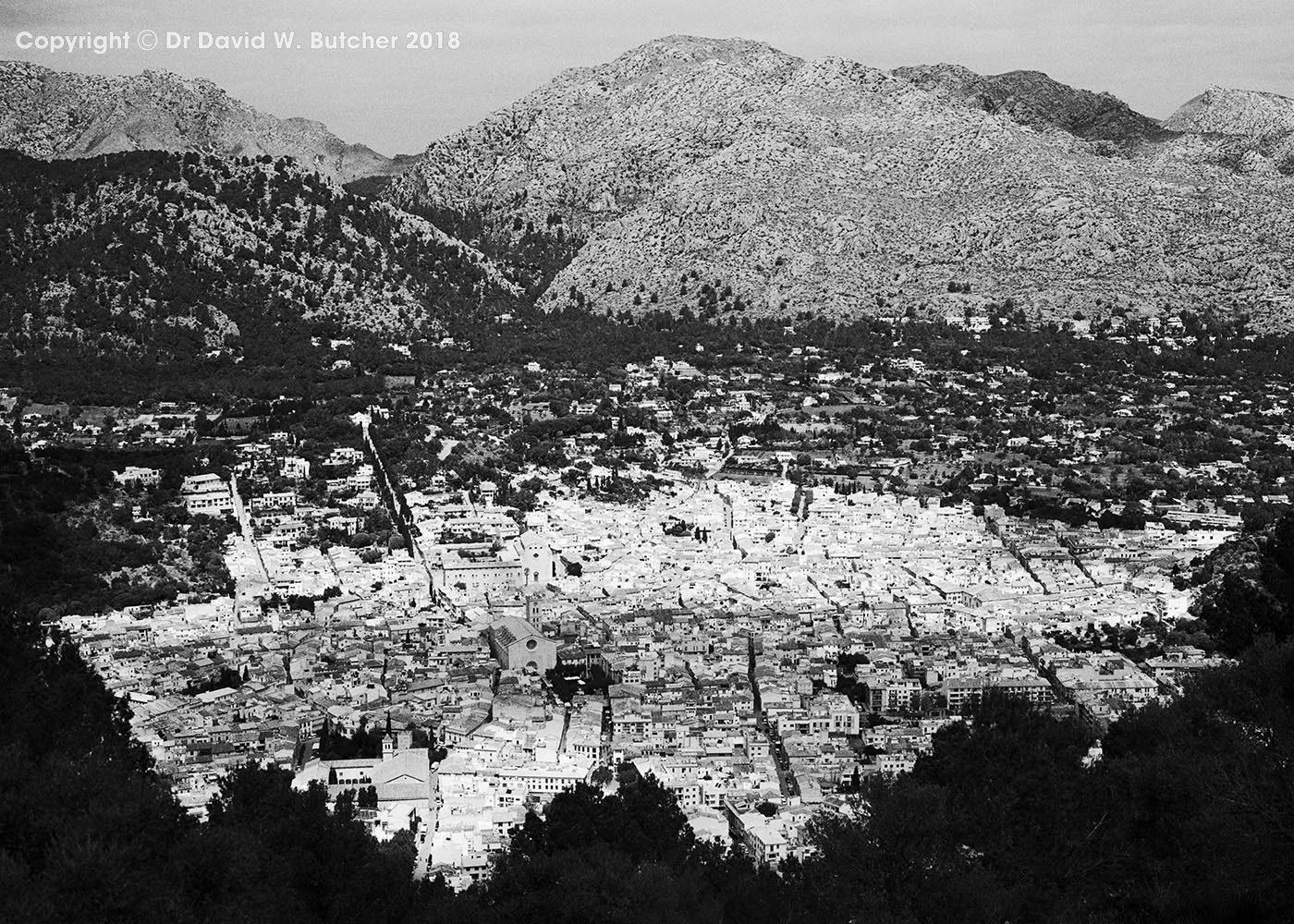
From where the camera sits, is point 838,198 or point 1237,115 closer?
point 838,198

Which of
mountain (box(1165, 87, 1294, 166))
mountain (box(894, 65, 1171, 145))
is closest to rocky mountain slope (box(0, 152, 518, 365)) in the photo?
mountain (box(894, 65, 1171, 145))

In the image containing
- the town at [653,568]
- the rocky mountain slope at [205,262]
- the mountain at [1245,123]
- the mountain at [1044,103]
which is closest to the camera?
the town at [653,568]

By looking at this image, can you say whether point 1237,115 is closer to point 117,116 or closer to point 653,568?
point 117,116

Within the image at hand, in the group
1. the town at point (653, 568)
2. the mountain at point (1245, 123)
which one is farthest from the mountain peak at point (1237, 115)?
the town at point (653, 568)

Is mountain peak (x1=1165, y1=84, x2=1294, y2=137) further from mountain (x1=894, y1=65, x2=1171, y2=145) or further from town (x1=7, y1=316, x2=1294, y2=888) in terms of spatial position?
town (x1=7, y1=316, x2=1294, y2=888)

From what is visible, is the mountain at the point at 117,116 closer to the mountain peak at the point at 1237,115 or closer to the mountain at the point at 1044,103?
the mountain at the point at 1044,103

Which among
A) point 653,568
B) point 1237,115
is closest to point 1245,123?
point 1237,115
